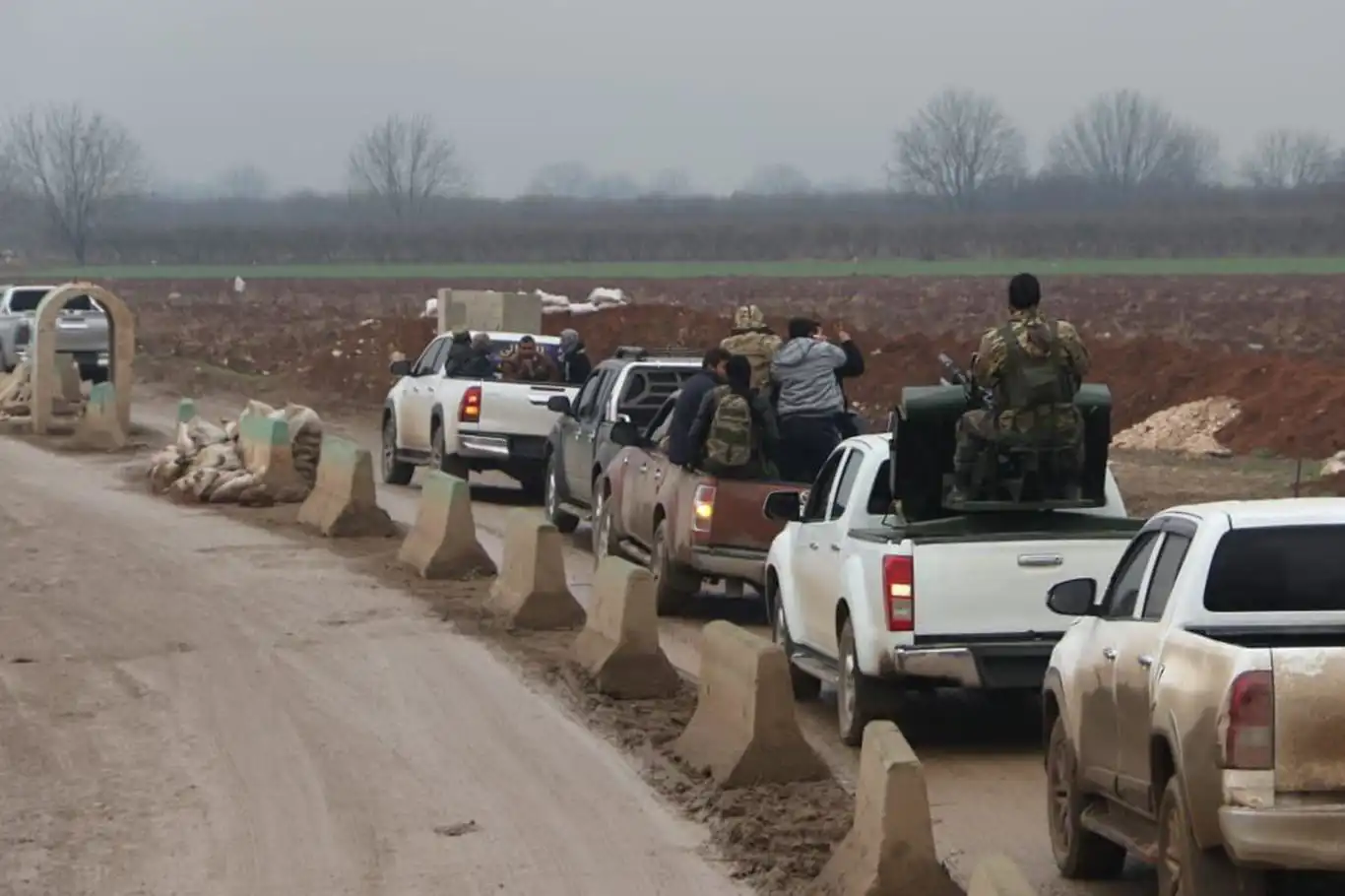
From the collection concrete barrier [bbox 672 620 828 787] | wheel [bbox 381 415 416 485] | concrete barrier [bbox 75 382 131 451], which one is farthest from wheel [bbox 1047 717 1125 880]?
concrete barrier [bbox 75 382 131 451]

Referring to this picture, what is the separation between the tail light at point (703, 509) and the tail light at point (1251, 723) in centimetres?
897

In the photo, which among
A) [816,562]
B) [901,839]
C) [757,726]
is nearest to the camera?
[901,839]

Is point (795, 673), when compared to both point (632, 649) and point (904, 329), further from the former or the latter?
point (904, 329)

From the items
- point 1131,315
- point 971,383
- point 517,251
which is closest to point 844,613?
point 971,383

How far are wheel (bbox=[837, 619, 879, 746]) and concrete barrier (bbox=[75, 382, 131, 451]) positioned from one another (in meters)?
22.2

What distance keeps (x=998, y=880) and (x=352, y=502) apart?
50.0 ft

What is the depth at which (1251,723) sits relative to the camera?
651 cm

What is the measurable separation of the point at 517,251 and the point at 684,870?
109 metres

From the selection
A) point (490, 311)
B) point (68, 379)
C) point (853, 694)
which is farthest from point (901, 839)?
point (490, 311)

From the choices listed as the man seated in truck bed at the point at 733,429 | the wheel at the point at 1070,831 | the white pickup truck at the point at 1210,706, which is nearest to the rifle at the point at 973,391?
the white pickup truck at the point at 1210,706

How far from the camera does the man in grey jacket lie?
1634 cm

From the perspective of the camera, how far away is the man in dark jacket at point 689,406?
15727mm

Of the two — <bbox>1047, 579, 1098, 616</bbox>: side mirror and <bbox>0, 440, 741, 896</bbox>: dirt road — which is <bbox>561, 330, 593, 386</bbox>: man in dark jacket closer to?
<bbox>0, 440, 741, 896</bbox>: dirt road

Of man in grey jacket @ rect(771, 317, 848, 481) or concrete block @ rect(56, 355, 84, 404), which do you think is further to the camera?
concrete block @ rect(56, 355, 84, 404)
